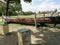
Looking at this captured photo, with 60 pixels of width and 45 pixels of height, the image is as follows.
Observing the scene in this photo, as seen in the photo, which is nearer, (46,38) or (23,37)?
(23,37)

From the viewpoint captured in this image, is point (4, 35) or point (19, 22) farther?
point (19, 22)

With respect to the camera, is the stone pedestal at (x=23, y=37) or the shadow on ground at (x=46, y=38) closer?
the stone pedestal at (x=23, y=37)

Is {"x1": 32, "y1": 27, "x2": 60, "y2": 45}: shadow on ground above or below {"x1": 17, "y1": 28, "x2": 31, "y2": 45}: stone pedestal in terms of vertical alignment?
below

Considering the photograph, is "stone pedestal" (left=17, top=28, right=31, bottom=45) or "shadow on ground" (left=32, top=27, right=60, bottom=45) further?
"shadow on ground" (left=32, top=27, right=60, bottom=45)

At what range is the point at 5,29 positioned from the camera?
1235 cm

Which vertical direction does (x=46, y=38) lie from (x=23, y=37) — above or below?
below

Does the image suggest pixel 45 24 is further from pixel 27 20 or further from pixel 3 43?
pixel 3 43

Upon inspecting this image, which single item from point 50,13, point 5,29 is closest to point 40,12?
point 50,13

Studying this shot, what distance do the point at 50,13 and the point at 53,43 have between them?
10.6 metres

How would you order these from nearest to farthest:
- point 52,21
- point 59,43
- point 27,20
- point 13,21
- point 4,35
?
point 59,43, point 4,35, point 52,21, point 27,20, point 13,21

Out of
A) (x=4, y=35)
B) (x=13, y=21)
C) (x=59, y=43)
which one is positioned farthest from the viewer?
(x=13, y=21)

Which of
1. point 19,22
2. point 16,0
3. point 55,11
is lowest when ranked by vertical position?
point 19,22

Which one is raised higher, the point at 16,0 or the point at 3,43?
the point at 16,0

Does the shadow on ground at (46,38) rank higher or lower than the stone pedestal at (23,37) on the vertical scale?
lower
